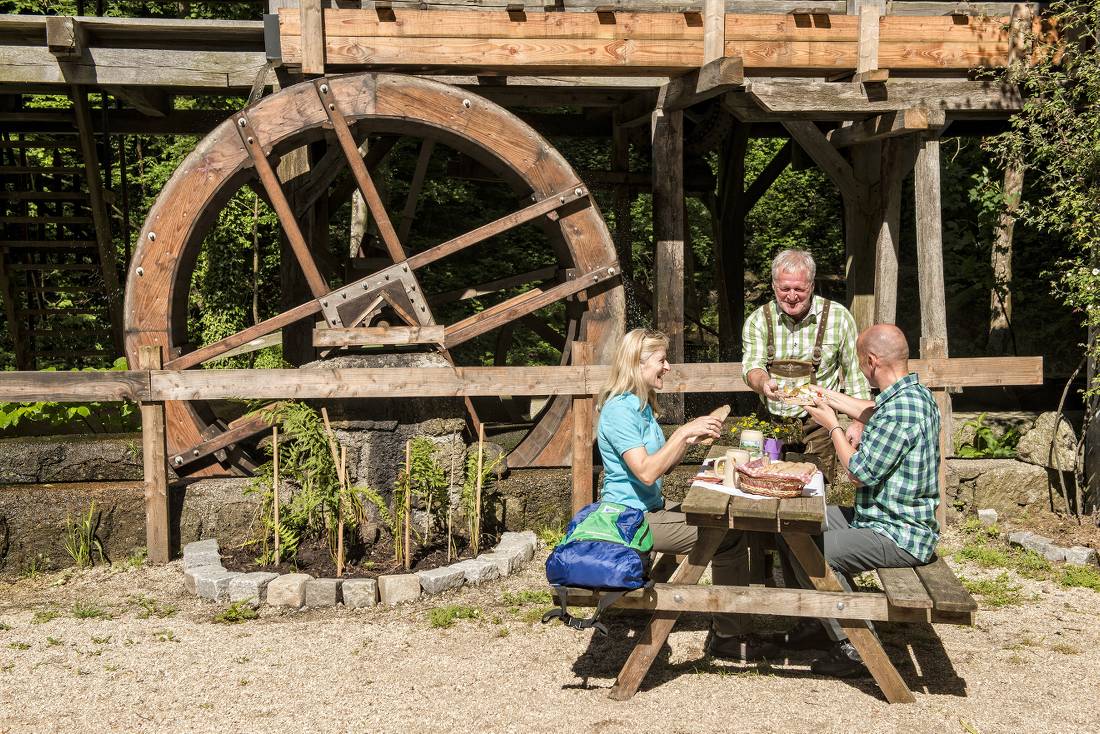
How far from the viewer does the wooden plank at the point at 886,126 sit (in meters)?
6.32

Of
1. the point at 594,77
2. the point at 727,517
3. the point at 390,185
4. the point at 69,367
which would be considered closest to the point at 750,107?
the point at 594,77

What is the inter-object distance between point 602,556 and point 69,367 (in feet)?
37.3

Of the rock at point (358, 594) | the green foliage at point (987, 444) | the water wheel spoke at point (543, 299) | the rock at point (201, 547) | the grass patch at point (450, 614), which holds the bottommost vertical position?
the grass patch at point (450, 614)

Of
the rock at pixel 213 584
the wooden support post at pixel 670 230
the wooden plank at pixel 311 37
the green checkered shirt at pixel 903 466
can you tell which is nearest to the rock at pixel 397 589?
the rock at pixel 213 584

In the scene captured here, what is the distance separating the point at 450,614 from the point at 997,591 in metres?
2.81

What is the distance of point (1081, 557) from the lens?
5.63 m

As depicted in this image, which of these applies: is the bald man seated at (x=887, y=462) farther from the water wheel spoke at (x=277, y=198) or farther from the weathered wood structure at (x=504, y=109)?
the water wheel spoke at (x=277, y=198)

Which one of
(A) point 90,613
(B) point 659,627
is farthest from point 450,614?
(A) point 90,613

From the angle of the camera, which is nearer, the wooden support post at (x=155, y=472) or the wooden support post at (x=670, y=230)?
the wooden support post at (x=155, y=472)

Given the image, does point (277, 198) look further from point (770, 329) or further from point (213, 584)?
point (770, 329)

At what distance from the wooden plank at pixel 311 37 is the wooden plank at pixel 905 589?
177 inches

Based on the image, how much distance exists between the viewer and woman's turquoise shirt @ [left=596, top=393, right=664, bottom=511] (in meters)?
3.73

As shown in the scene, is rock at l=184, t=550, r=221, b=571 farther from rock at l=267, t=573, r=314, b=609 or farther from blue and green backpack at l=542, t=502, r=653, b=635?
blue and green backpack at l=542, t=502, r=653, b=635

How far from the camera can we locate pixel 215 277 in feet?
41.5
